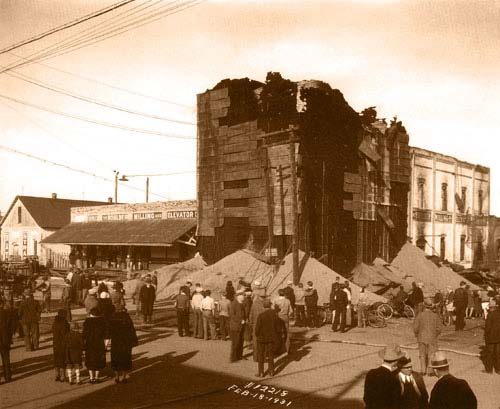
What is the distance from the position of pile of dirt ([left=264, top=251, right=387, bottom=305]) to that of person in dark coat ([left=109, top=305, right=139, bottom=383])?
12391 mm

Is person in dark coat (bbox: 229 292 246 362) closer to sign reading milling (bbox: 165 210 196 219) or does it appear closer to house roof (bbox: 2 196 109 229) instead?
sign reading milling (bbox: 165 210 196 219)

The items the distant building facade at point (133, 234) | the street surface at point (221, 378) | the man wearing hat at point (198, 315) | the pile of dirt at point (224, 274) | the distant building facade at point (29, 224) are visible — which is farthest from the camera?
the distant building facade at point (29, 224)

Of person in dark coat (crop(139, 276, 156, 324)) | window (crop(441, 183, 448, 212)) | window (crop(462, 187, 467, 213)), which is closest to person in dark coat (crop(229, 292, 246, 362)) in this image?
person in dark coat (crop(139, 276, 156, 324))

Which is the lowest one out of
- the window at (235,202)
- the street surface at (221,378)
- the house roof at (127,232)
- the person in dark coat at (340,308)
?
the street surface at (221,378)

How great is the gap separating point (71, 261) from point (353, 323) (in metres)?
30.8

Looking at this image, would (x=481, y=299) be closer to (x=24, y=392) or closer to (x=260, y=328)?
(x=260, y=328)

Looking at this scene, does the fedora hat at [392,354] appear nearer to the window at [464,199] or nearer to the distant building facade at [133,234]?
the distant building facade at [133,234]

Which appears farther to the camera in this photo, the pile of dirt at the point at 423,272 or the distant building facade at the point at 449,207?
the distant building facade at the point at 449,207

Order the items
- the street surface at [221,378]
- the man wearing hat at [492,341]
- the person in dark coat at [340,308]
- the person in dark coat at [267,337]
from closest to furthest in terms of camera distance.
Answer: the street surface at [221,378] < the person in dark coat at [267,337] < the man wearing hat at [492,341] < the person in dark coat at [340,308]

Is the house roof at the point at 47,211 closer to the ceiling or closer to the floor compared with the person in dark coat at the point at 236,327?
closer to the ceiling

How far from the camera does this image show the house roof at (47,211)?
5741 cm

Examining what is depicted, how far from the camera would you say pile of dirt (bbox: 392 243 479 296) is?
29.8 meters

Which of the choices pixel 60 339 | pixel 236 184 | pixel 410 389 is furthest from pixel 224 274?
pixel 410 389

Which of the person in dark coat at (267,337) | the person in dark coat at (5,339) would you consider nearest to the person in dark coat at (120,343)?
the person in dark coat at (5,339)
